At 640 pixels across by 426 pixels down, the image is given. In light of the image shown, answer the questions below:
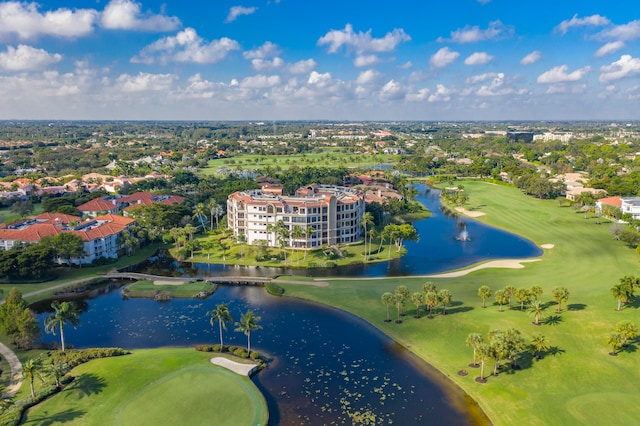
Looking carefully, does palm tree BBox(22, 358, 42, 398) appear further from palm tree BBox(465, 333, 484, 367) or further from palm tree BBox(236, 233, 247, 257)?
palm tree BBox(236, 233, 247, 257)

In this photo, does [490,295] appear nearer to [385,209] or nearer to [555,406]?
[555,406]

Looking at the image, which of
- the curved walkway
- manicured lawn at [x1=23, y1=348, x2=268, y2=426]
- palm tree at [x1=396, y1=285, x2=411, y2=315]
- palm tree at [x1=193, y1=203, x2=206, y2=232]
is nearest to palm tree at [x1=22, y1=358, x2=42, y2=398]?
manicured lawn at [x1=23, y1=348, x2=268, y2=426]

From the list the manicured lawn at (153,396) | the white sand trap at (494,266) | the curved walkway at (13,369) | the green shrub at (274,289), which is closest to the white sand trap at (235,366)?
the manicured lawn at (153,396)

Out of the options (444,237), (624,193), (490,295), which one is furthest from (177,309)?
(624,193)

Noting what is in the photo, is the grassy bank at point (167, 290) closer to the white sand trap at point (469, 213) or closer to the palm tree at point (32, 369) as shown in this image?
the palm tree at point (32, 369)

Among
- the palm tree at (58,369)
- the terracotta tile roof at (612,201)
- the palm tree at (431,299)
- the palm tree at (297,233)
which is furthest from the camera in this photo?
the terracotta tile roof at (612,201)

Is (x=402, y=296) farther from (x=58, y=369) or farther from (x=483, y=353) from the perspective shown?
(x=58, y=369)

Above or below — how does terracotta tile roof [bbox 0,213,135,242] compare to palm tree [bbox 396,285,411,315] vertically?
above
